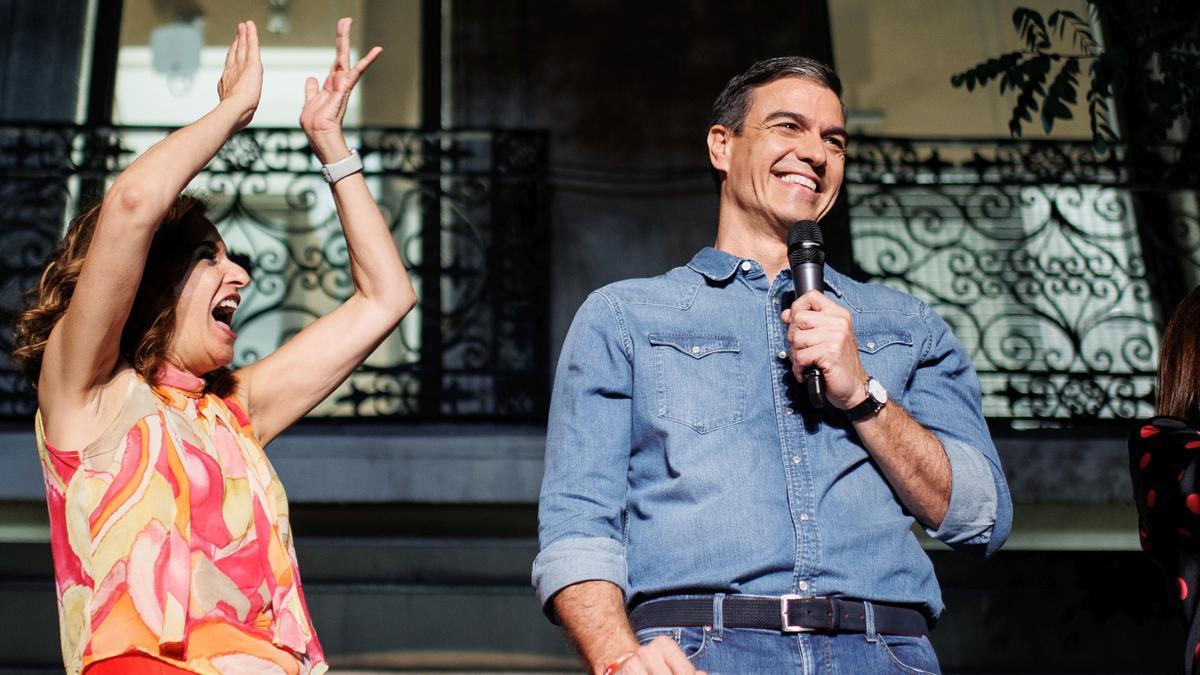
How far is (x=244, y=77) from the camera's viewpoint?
8.97ft

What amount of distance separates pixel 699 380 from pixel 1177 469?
1.05m

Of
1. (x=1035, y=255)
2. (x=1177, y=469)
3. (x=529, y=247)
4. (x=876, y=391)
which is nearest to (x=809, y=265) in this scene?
(x=876, y=391)

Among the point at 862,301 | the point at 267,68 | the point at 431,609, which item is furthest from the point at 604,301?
the point at 267,68

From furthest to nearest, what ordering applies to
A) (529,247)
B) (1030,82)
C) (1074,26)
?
(529,247) < (1074,26) < (1030,82)

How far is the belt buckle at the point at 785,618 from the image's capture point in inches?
82.7

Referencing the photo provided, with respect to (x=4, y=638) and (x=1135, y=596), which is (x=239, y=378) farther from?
(x=1135, y=596)

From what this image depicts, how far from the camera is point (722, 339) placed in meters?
2.45

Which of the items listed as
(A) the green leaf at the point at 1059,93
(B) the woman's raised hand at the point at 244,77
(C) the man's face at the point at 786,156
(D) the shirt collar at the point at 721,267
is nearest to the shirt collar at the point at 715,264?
(D) the shirt collar at the point at 721,267

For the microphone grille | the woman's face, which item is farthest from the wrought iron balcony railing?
the microphone grille

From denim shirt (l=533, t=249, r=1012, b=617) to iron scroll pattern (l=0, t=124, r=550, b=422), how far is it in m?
4.49

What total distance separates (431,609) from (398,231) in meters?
2.13

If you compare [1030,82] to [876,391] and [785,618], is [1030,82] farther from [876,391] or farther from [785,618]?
[785,618]

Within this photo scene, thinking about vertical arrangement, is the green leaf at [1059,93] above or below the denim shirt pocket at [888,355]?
above

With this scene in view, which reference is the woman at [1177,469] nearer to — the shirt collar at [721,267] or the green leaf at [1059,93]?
the shirt collar at [721,267]
